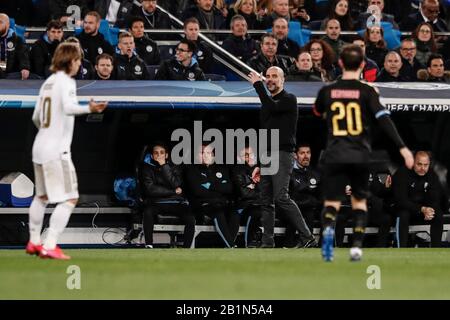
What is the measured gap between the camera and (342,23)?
19.6m

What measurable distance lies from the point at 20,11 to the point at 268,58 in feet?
13.6

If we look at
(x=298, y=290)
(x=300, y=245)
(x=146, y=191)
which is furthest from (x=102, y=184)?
(x=298, y=290)

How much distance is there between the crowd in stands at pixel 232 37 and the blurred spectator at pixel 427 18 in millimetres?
16

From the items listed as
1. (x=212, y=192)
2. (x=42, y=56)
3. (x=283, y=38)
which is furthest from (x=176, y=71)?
(x=283, y=38)

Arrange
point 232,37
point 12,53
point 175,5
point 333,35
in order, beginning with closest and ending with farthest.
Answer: point 12,53 → point 232,37 → point 333,35 → point 175,5

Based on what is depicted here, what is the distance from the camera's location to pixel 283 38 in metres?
18.4

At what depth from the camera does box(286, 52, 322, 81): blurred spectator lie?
55.9 ft

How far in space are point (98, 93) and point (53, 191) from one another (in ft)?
15.0

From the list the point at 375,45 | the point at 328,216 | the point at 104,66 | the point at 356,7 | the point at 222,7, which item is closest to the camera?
the point at 328,216

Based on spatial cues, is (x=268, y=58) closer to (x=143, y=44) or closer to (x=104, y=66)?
(x=143, y=44)

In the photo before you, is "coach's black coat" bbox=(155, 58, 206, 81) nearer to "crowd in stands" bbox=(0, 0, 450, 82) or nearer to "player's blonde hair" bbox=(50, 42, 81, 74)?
"crowd in stands" bbox=(0, 0, 450, 82)

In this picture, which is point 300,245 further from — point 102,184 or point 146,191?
point 102,184

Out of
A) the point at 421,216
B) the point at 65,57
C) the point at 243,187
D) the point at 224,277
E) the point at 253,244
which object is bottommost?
the point at 253,244

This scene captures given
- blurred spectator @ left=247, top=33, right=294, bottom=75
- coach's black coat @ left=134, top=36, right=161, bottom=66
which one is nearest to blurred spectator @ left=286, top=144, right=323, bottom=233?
blurred spectator @ left=247, top=33, right=294, bottom=75
